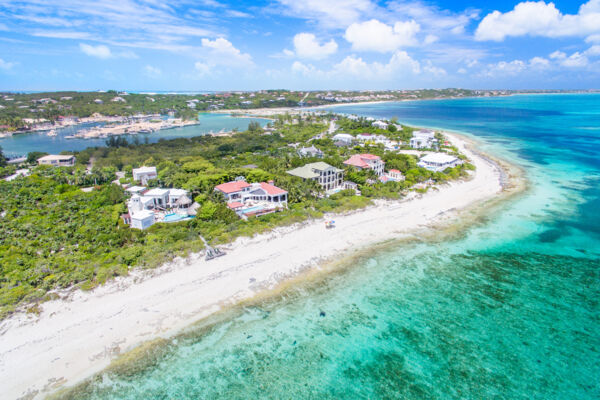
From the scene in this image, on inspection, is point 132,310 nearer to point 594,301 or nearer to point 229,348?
point 229,348

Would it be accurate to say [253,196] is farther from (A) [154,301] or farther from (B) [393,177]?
(B) [393,177]

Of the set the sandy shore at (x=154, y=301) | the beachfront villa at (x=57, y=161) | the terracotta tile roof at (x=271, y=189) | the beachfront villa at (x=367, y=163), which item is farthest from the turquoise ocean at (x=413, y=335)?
the beachfront villa at (x=57, y=161)

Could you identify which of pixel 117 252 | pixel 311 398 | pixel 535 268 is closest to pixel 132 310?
pixel 117 252

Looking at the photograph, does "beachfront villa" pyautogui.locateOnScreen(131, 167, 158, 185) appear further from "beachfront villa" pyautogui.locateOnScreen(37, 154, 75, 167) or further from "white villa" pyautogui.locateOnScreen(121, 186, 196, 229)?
"beachfront villa" pyautogui.locateOnScreen(37, 154, 75, 167)

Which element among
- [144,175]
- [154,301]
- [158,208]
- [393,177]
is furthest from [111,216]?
[393,177]

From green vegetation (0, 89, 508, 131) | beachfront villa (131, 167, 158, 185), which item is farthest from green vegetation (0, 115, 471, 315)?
green vegetation (0, 89, 508, 131)

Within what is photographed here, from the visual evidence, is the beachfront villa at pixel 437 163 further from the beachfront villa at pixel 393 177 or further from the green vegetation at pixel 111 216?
the beachfront villa at pixel 393 177

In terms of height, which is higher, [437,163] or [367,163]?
[367,163]
